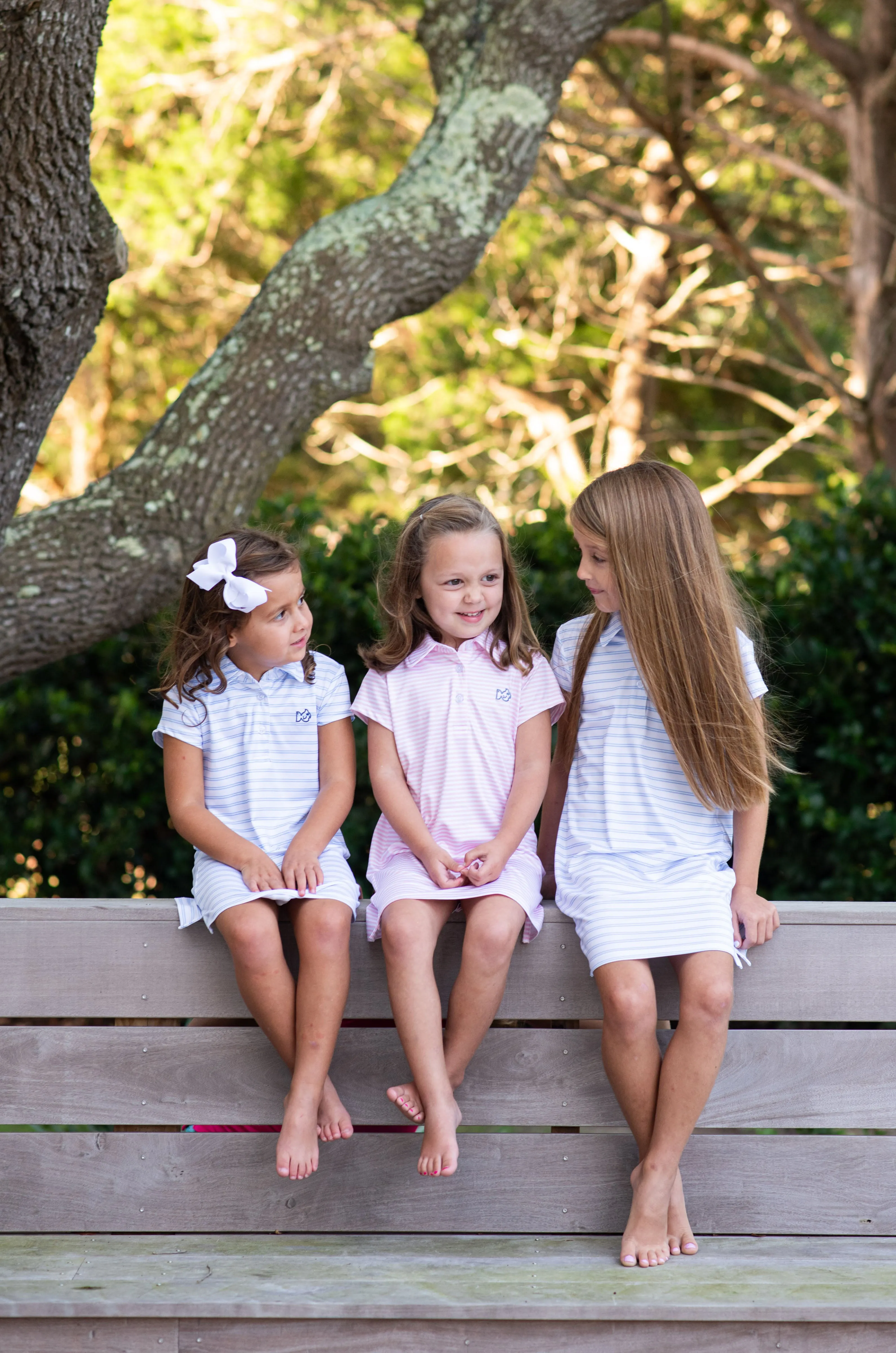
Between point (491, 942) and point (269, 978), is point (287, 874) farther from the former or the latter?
point (491, 942)

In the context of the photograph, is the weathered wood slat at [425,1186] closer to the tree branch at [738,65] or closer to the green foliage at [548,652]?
the green foliage at [548,652]

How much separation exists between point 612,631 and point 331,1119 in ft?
3.50

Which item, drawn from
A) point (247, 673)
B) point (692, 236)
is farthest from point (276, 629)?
point (692, 236)

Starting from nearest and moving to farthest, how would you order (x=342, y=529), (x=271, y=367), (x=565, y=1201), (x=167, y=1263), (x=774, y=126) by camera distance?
(x=167, y=1263), (x=565, y=1201), (x=271, y=367), (x=342, y=529), (x=774, y=126)

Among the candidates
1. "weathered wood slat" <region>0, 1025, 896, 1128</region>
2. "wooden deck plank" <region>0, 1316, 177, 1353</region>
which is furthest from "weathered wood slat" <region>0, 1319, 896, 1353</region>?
"weathered wood slat" <region>0, 1025, 896, 1128</region>

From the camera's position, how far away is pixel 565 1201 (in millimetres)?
2186

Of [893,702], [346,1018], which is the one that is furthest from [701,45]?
[346,1018]

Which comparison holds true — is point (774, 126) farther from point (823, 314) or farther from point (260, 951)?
point (260, 951)

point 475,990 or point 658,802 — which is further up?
point 658,802

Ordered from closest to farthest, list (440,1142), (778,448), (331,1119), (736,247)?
1. (440,1142)
2. (331,1119)
3. (736,247)
4. (778,448)

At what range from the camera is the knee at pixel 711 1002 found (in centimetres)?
208

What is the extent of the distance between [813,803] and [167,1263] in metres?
1.94

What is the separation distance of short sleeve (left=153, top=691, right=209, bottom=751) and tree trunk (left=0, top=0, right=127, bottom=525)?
26.6 inches

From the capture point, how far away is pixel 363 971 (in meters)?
2.23
